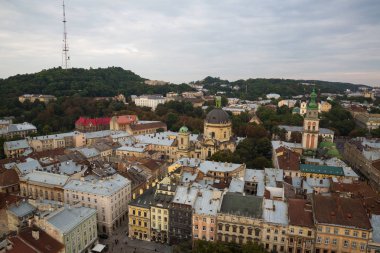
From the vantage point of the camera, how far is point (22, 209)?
163ft

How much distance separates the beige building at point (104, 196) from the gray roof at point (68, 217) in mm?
5204

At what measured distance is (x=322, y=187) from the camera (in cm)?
6116

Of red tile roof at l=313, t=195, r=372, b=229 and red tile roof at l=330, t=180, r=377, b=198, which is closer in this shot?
red tile roof at l=313, t=195, r=372, b=229

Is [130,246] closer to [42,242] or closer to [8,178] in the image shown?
[42,242]

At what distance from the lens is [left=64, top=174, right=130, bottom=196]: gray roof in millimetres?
55525

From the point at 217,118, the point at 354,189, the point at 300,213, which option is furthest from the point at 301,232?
the point at 217,118

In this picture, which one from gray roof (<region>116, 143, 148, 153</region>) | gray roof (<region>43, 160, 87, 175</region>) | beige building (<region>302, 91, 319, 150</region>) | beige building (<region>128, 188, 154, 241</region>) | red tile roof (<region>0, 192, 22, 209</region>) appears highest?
beige building (<region>302, 91, 319, 150</region>)

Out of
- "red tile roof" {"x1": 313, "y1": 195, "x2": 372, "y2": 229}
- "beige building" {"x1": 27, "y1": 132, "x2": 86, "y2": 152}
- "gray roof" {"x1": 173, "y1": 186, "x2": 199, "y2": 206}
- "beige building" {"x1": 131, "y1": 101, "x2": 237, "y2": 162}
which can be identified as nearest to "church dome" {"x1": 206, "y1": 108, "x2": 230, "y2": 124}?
"beige building" {"x1": 131, "y1": 101, "x2": 237, "y2": 162}

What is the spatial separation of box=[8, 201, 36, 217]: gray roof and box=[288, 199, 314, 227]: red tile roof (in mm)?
40985

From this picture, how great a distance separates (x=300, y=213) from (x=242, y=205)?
8.49 m

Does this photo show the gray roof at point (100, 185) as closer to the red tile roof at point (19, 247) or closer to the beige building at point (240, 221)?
the red tile roof at point (19, 247)

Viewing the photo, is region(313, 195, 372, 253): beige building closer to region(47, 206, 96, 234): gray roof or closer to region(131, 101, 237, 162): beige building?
region(47, 206, 96, 234): gray roof

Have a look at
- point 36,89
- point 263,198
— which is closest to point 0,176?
point 263,198

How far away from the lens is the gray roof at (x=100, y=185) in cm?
5553
